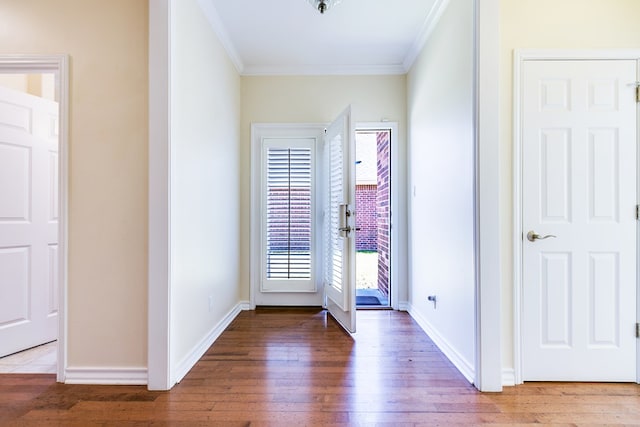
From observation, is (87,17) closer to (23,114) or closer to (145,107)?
(145,107)

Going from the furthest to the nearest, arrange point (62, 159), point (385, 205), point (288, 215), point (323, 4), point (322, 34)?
point (385, 205) → point (288, 215) → point (322, 34) → point (323, 4) → point (62, 159)

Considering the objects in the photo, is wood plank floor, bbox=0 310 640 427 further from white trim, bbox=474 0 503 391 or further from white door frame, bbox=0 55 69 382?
white door frame, bbox=0 55 69 382

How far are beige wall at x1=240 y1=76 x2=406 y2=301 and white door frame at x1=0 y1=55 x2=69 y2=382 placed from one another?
6.02 ft

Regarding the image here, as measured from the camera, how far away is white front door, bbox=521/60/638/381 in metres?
2.04

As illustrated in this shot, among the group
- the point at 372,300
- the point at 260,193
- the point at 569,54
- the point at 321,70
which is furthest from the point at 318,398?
the point at 321,70

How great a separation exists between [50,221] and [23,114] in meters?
Result: 0.85

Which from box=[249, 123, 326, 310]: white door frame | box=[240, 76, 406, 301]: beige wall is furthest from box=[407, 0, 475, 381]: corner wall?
box=[249, 123, 326, 310]: white door frame

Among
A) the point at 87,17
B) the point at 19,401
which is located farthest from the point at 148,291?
the point at 87,17

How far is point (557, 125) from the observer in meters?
2.04

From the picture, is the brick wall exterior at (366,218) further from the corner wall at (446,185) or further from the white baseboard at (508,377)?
the white baseboard at (508,377)

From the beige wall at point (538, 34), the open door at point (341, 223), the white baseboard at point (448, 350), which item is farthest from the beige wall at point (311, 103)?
the beige wall at point (538, 34)

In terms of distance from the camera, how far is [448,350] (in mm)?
2428

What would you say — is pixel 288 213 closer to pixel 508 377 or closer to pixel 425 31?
pixel 425 31

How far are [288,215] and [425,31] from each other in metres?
2.28
